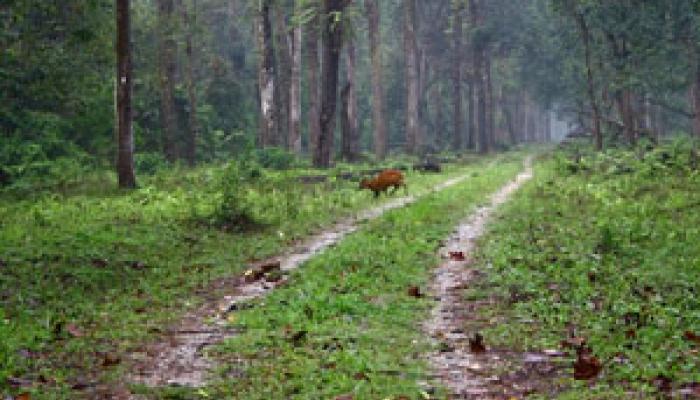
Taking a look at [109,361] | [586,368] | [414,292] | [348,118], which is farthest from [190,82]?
[586,368]

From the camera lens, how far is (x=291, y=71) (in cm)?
3509

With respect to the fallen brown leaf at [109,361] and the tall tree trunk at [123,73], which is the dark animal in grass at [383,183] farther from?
the fallen brown leaf at [109,361]

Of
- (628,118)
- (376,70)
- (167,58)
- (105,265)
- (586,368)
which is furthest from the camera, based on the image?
(376,70)

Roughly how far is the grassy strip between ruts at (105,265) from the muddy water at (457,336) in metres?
3.05

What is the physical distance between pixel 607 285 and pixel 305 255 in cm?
517

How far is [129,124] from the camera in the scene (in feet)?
64.2

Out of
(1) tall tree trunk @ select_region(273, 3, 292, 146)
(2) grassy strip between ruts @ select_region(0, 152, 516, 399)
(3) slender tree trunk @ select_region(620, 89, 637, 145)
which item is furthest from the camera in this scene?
(3) slender tree trunk @ select_region(620, 89, 637, 145)

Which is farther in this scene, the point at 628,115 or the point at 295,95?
the point at 628,115

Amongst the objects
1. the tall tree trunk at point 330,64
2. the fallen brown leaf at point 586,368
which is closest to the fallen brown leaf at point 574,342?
the fallen brown leaf at point 586,368

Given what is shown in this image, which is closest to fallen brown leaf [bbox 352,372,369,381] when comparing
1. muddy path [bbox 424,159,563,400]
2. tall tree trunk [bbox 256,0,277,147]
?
muddy path [bbox 424,159,563,400]

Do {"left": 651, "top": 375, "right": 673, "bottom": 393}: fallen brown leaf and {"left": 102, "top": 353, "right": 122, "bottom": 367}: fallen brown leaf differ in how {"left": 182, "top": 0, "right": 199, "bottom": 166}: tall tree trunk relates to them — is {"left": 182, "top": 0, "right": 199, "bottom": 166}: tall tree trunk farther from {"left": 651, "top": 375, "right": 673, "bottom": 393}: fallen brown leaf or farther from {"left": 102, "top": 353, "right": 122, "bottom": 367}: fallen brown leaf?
{"left": 651, "top": 375, "right": 673, "bottom": 393}: fallen brown leaf

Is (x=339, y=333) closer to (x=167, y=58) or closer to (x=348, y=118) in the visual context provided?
(x=167, y=58)

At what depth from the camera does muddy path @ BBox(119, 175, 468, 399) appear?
7199mm

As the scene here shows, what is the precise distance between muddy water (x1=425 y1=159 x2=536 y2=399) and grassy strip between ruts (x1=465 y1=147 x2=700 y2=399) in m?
0.28
